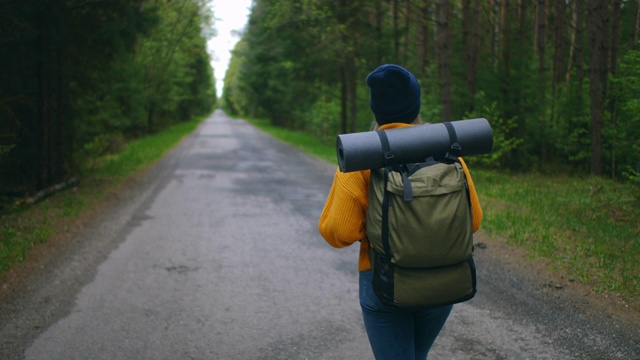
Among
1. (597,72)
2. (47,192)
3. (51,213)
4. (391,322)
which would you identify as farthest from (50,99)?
(391,322)

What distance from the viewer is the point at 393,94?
2.35m

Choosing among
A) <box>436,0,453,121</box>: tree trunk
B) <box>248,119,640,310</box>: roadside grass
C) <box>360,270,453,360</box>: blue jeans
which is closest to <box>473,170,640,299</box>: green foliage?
<box>248,119,640,310</box>: roadside grass

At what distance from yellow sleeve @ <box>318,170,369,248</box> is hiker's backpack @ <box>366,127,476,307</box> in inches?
2.4

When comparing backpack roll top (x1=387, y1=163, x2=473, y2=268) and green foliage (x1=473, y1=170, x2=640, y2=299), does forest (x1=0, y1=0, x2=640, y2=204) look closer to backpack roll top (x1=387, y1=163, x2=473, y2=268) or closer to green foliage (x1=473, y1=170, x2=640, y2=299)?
green foliage (x1=473, y1=170, x2=640, y2=299)

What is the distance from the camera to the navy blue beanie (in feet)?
7.54

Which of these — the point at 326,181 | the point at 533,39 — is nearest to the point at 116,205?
the point at 326,181

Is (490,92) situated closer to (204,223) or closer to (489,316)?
(204,223)

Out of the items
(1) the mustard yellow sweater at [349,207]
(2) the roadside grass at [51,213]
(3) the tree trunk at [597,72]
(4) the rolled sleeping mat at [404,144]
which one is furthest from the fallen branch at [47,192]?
(3) the tree trunk at [597,72]

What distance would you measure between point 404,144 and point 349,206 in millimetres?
321

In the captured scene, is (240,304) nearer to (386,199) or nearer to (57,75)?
(386,199)

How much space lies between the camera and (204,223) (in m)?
9.35

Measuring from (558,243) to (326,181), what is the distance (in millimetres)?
7780

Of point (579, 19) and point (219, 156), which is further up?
point (579, 19)

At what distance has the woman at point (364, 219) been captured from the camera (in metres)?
2.31
